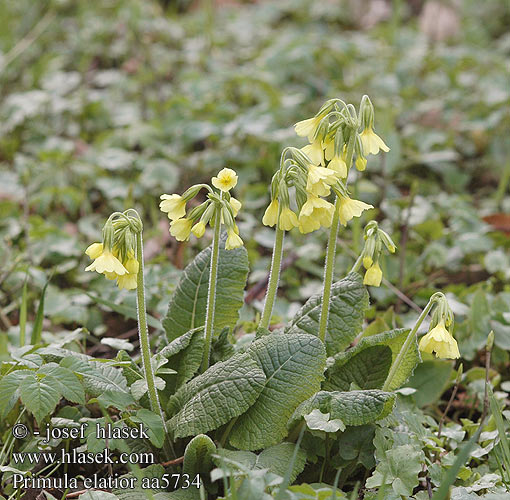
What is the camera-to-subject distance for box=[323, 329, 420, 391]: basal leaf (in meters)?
1.90

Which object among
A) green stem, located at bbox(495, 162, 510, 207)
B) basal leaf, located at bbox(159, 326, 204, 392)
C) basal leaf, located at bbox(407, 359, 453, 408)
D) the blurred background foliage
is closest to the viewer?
basal leaf, located at bbox(159, 326, 204, 392)

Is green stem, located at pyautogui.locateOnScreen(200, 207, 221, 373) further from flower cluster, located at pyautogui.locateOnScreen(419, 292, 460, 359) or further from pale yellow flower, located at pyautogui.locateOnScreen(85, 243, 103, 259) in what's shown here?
flower cluster, located at pyautogui.locateOnScreen(419, 292, 460, 359)

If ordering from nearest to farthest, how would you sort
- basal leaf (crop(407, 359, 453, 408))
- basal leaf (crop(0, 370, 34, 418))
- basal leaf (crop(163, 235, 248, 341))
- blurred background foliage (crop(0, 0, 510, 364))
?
basal leaf (crop(0, 370, 34, 418)), basal leaf (crop(163, 235, 248, 341)), basal leaf (crop(407, 359, 453, 408)), blurred background foliage (crop(0, 0, 510, 364))

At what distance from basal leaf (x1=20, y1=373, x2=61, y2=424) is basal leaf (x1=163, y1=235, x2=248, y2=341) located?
0.53 metres

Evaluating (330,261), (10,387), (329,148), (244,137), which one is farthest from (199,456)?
(244,137)

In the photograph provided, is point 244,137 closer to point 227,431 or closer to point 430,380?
point 430,380

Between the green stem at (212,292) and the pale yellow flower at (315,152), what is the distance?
0.28 metres

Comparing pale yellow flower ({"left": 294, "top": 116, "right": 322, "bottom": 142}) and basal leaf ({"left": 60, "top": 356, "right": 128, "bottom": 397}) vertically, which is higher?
pale yellow flower ({"left": 294, "top": 116, "right": 322, "bottom": 142})

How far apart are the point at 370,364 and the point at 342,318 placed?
18 centimetres

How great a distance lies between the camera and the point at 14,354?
1.94 meters

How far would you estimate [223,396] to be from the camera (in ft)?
5.81

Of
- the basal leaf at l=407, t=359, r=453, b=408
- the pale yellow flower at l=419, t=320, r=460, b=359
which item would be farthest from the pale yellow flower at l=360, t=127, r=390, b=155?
the basal leaf at l=407, t=359, r=453, b=408

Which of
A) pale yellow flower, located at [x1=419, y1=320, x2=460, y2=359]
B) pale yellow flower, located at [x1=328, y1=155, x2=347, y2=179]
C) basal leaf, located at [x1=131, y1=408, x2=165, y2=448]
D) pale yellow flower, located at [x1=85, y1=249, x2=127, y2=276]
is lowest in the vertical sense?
basal leaf, located at [x1=131, y1=408, x2=165, y2=448]

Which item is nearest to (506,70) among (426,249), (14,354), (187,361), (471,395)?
(426,249)
